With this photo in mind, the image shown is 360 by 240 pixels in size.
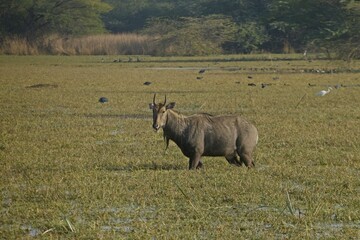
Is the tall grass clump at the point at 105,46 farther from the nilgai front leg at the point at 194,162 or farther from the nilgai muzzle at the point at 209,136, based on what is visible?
the nilgai front leg at the point at 194,162

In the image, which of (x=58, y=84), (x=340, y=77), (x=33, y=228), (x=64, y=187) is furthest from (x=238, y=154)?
(x=340, y=77)

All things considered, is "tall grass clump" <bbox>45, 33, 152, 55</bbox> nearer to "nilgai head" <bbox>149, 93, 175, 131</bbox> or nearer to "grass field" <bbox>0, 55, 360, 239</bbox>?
"grass field" <bbox>0, 55, 360, 239</bbox>

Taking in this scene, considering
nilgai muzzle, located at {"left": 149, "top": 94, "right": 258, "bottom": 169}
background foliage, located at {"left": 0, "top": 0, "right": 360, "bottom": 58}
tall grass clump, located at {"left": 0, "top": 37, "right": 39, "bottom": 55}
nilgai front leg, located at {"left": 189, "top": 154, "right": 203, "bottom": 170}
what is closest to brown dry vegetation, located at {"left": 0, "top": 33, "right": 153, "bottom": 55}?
tall grass clump, located at {"left": 0, "top": 37, "right": 39, "bottom": 55}

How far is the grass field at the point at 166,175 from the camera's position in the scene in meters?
6.96

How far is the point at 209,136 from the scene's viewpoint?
31.6 feet

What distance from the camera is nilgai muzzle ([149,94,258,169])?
9562 millimetres

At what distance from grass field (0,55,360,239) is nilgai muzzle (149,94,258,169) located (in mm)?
189

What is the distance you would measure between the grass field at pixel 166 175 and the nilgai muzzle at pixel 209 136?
0.62 ft

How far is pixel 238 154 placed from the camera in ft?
31.5

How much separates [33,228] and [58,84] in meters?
17.3

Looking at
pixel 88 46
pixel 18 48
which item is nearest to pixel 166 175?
pixel 88 46

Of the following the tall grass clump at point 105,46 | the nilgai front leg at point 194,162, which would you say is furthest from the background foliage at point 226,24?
the nilgai front leg at point 194,162

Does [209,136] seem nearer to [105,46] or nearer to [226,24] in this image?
[226,24]

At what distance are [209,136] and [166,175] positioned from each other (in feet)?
2.74
